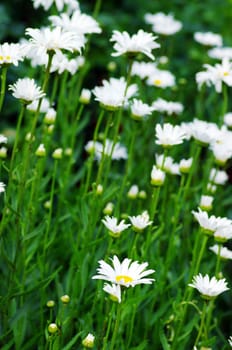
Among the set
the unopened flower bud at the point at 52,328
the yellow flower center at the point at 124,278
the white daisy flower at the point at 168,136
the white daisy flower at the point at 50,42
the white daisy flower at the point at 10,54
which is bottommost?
the unopened flower bud at the point at 52,328

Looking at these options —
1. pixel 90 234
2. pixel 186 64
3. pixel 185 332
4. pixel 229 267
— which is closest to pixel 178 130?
pixel 90 234

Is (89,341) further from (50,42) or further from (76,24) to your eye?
(76,24)

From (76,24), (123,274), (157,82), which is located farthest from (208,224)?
(157,82)

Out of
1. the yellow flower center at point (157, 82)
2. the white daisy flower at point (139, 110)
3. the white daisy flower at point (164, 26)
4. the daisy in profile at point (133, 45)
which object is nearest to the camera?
the daisy in profile at point (133, 45)

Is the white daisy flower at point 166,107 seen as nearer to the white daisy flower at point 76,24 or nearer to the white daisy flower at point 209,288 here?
the white daisy flower at point 76,24

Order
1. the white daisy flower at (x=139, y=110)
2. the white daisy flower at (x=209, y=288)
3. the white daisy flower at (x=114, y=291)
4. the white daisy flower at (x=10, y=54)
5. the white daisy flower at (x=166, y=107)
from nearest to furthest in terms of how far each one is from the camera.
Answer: the white daisy flower at (x=114, y=291), the white daisy flower at (x=209, y=288), the white daisy flower at (x=10, y=54), the white daisy flower at (x=139, y=110), the white daisy flower at (x=166, y=107)

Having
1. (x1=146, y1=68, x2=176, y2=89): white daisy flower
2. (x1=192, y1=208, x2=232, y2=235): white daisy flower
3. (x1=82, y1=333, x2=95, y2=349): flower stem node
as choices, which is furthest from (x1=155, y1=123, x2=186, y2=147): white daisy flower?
(x1=146, y1=68, x2=176, y2=89): white daisy flower

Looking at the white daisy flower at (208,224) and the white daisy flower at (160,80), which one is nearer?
the white daisy flower at (208,224)

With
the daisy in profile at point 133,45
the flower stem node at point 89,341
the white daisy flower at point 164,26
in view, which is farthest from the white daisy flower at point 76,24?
the flower stem node at point 89,341
